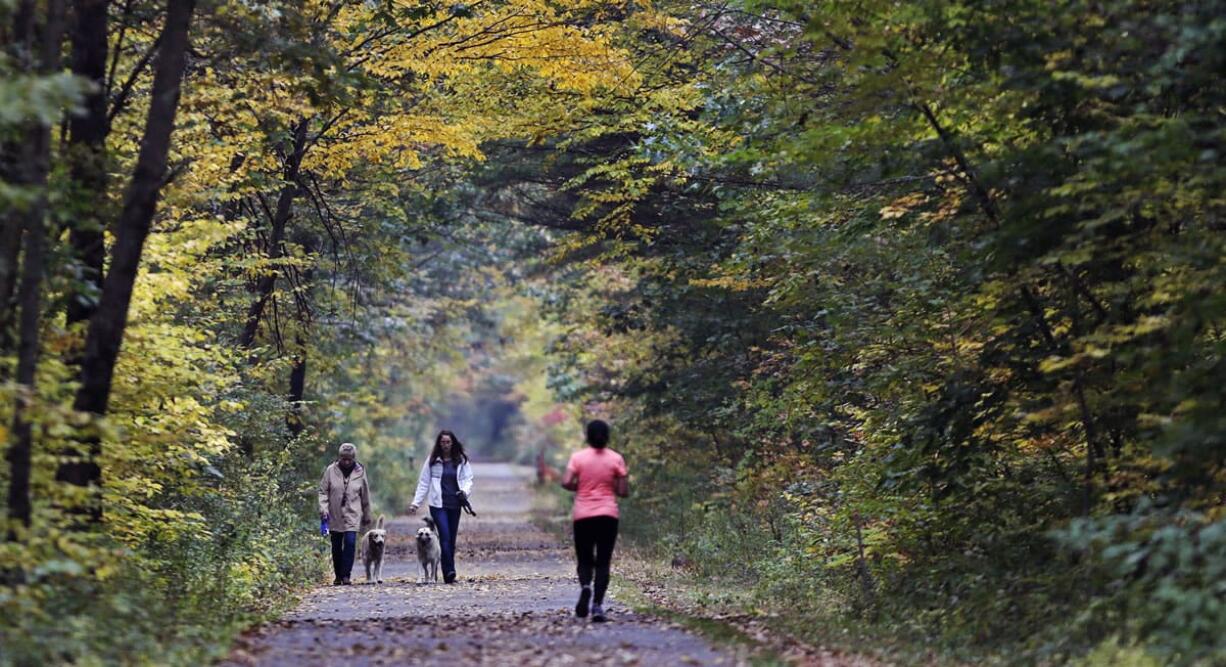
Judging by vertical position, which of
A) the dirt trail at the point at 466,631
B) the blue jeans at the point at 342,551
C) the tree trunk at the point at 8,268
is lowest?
the dirt trail at the point at 466,631

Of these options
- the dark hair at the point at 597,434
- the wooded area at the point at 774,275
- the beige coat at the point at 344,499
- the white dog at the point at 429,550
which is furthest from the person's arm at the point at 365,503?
the dark hair at the point at 597,434

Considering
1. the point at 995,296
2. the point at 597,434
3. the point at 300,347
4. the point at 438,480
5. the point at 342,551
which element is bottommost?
the point at 342,551

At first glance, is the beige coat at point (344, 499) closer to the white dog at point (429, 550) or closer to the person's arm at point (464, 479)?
the white dog at point (429, 550)

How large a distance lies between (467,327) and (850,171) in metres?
48.0

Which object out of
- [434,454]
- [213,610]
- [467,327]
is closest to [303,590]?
[434,454]

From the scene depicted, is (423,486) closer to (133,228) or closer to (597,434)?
(597,434)

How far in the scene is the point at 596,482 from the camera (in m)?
12.7

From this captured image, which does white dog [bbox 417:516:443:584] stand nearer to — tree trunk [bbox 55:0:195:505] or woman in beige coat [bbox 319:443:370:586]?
woman in beige coat [bbox 319:443:370:586]

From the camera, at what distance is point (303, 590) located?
17.6 meters

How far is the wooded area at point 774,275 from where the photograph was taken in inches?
376

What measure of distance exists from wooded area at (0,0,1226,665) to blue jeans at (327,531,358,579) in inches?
17.9

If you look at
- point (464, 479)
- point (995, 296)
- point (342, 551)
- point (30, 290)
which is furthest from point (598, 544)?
point (342, 551)

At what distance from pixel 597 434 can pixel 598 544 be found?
1.04 meters

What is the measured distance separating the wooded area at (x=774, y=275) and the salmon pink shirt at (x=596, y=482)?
217 cm
